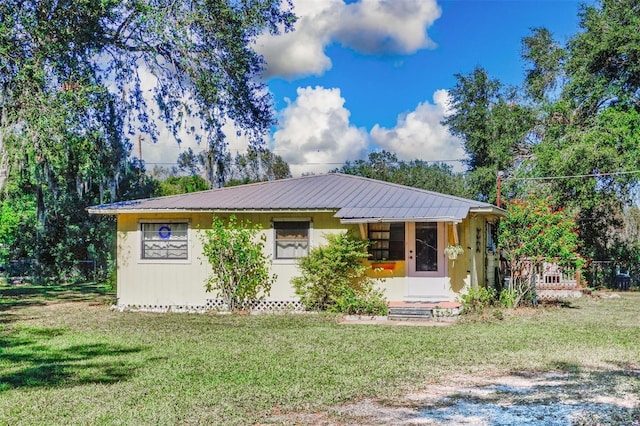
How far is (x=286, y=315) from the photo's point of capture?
44.3ft

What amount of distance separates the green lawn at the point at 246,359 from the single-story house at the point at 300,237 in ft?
3.88

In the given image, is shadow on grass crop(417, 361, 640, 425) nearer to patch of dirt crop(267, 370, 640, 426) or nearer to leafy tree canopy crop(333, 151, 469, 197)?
patch of dirt crop(267, 370, 640, 426)

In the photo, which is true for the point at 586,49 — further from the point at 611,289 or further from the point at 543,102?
the point at 611,289

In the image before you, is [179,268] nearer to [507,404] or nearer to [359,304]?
[359,304]

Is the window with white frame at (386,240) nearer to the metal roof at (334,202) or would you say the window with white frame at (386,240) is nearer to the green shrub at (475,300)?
the metal roof at (334,202)

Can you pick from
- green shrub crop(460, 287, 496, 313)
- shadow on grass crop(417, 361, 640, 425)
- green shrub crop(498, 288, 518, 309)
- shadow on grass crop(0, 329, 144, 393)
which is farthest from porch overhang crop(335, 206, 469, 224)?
shadow on grass crop(417, 361, 640, 425)

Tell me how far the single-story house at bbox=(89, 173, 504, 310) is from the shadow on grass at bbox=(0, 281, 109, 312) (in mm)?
3039

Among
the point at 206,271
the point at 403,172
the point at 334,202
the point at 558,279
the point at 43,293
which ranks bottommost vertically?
the point at 43,293

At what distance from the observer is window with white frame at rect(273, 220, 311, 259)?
561 inches

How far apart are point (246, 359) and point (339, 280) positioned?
5.44 metres

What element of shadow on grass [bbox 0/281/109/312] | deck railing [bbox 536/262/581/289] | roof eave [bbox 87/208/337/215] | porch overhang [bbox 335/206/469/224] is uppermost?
roof eave [bbox 87/208/337/215]

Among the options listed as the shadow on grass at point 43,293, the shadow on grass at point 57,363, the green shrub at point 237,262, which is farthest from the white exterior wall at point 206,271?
the shadow on grass at point 57,363

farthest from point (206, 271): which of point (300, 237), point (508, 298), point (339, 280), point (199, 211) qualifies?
point (508, 298)

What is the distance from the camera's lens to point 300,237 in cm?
1429
